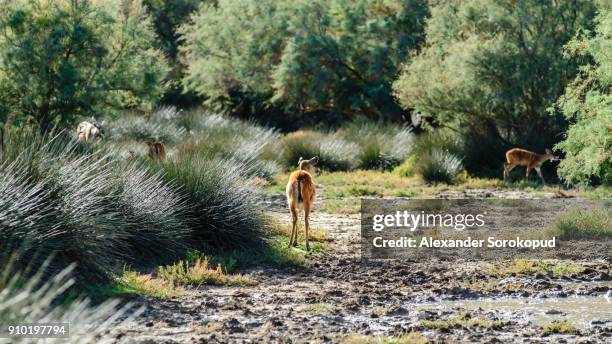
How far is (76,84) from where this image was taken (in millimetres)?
23469

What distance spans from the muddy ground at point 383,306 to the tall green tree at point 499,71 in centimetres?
1198

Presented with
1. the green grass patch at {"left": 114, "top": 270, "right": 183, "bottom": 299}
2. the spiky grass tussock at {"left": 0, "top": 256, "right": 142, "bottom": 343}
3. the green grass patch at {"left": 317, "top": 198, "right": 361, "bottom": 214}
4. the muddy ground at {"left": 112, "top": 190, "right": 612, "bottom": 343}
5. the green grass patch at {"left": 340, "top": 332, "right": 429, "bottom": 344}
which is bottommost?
the green grass patch at {"left": 317, "top": 198, "right": 361, "bottom": 214}

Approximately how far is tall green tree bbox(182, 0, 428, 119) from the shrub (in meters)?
8.68

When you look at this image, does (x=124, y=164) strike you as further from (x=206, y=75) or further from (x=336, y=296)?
(x=206, y=75)

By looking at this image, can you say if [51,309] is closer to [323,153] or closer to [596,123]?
[596,123]

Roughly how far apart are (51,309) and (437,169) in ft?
52.3

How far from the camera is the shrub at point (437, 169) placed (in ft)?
78.9

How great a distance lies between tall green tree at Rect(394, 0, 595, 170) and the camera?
24.7 meters

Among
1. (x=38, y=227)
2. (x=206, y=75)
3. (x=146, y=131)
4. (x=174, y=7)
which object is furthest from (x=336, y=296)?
(x=174, y=7)

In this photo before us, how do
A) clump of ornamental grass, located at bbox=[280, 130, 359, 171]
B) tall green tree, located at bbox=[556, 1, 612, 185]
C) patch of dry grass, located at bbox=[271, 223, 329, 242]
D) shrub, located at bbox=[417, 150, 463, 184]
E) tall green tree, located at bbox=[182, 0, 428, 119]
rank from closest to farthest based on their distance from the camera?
1. patch of dry grass, located at bbox=[271, 223, 329, 242]
2. tall green tree, located at bbox=[556, 1, 612, 185]
3. shrub, located at bbox=[417, 150, 463, 184]
4. clump of ornamental grass, located at bbox=[280, 130, 359, 171]
5. tall green tree, located at bbox=[182, 0, 428, 119]

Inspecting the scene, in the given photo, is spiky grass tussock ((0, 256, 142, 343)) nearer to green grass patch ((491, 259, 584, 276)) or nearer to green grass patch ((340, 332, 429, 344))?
green grass patch ((340, 332, 429, 344))

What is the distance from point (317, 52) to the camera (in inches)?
1378

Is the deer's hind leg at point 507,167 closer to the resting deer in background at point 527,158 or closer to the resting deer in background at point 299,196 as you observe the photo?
the resting deer in background at point 527,158

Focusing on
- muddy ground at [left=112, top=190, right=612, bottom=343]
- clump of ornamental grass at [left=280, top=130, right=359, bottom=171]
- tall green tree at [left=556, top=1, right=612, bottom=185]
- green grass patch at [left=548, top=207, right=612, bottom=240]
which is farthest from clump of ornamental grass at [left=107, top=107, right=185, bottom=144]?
muddy ground at [left=112, top=190, right=612, bottom=343]
